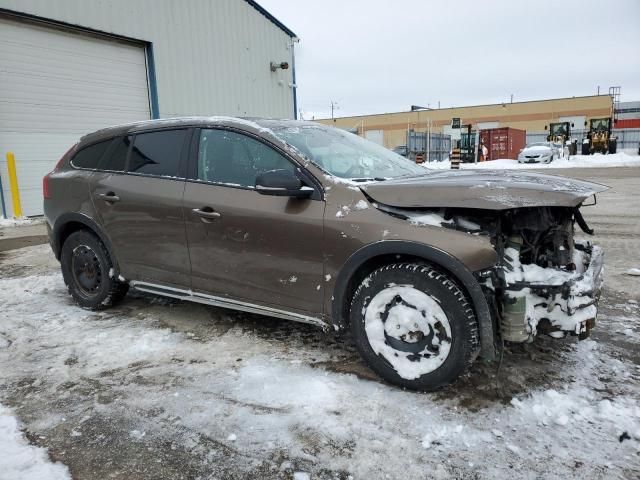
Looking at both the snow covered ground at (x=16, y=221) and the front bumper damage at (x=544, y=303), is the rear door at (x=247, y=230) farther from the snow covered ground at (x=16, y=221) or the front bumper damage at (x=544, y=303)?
the snow covered ground at (x=16, y=221)

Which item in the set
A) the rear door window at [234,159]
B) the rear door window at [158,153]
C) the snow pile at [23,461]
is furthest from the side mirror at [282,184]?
the snow pile at [23,461]

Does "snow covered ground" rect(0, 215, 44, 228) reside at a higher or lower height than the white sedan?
lower

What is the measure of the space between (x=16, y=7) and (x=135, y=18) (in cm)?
274

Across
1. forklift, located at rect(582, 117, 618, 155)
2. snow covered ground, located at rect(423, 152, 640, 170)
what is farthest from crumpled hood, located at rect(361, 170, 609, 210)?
forklift, located at rect(582, 117, 618, 155)

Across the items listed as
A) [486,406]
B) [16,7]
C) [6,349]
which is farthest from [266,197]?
[16,7]

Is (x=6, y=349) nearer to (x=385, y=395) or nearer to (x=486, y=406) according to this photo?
(x=385, y=395)

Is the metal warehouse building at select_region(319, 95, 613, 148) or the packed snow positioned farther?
the metal warehouse building at select_region(319, 95, 613, 148)

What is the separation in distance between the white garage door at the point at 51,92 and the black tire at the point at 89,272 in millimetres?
7313

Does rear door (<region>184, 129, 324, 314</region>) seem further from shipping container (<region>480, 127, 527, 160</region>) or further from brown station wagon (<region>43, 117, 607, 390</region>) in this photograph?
shipping container (<region>480, 127, 527, 160</region>)

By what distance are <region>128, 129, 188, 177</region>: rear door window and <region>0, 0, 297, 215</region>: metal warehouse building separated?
7.90 metres

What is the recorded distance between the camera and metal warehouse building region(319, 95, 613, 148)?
5219 centimetres

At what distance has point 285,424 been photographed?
2402mm

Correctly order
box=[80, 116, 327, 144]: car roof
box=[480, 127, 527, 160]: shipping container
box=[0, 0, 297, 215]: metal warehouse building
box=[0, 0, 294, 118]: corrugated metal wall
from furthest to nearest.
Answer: box=[480, 127, 527, 160]: shipping container, box=[0, 0, 294, 118]: corrugated metal wall, box=[0, 0, 297, 215]: metal warehouse building, box=[80, 116, 327, 144]: car roof

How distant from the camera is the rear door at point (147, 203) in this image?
349 cm
